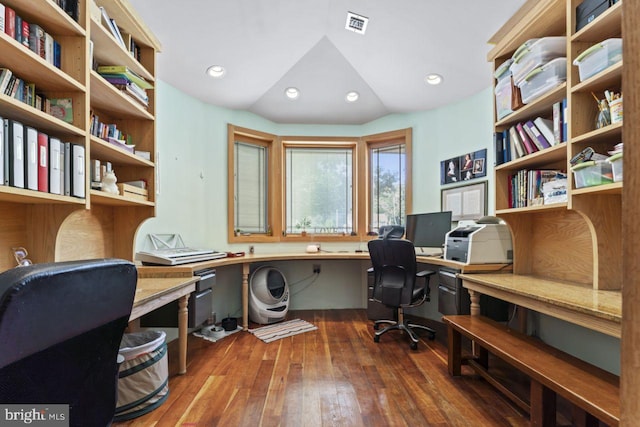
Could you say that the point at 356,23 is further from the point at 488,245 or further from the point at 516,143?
the point at 488,245

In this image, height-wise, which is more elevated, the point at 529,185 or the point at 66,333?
the point at 529,185

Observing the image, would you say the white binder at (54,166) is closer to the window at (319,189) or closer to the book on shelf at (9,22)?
the book on shelf at (9,22)

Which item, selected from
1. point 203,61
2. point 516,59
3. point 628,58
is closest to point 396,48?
point 516,59

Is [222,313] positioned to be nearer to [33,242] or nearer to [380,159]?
[33,242]

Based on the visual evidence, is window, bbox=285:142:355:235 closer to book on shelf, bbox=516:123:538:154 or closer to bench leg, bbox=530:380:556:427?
book on shelf, bbox=516:123:538:154

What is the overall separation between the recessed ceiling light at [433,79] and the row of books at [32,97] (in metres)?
2.90

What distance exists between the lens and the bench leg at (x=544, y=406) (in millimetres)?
1381

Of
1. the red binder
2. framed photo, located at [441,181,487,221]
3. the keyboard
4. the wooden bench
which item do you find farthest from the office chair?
the red binder

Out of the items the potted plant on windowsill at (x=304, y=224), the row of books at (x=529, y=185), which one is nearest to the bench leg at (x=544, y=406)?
the row of books at (x=529, y=185)

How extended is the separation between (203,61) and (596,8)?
9.13 feet

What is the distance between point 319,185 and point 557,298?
288 cm

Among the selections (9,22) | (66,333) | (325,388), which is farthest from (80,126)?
(325,388)

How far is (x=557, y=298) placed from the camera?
1.52 m
